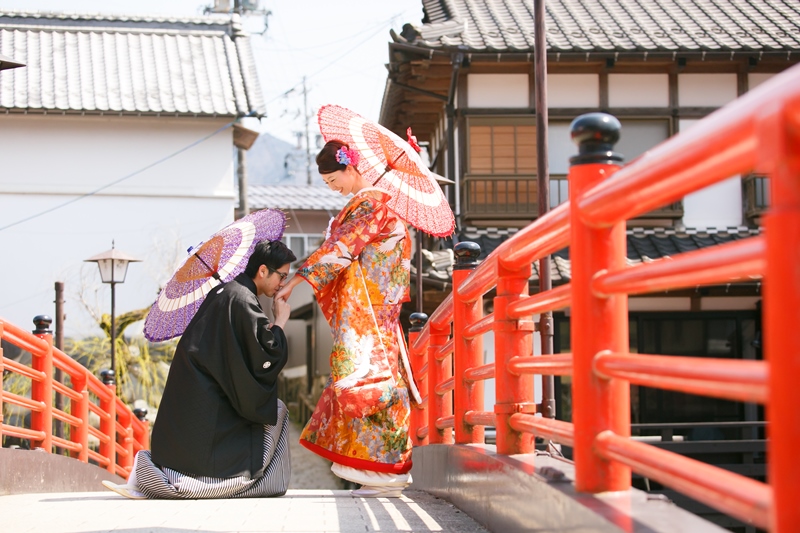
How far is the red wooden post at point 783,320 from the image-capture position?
4.65 ft

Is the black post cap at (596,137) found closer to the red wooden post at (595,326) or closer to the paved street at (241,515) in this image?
the red wooden post at (595,326)

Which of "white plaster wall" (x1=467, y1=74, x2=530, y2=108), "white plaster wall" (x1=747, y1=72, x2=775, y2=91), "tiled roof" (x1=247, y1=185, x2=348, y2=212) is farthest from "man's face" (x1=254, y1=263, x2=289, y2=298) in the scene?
"tiled roof" (x1=247, y1=185, x2=348, y2=212)

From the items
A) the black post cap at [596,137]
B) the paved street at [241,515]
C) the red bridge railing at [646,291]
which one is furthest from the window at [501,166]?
the black post cap at [596,137]

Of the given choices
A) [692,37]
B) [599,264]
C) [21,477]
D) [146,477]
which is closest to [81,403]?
[21,477]

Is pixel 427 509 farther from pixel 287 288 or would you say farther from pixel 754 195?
pixel 754 195

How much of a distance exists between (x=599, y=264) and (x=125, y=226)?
1763cm

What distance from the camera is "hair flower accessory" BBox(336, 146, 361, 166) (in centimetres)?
501

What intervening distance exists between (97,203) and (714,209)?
1148 centimetres

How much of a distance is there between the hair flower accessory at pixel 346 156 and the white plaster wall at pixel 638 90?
30.4 feet

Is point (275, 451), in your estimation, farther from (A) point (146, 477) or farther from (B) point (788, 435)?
(B) point (788, 435)

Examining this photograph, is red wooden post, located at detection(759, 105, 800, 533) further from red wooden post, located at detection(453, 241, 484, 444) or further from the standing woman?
the standing woman

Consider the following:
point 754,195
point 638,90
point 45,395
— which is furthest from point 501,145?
point 45,395

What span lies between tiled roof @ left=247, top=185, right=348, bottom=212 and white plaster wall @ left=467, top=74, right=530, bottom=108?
14374 mm

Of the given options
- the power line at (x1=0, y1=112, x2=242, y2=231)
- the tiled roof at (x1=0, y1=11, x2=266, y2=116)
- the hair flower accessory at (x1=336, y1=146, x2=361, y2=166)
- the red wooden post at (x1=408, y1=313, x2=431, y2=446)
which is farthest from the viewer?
the tiled roof at (x1=0, y1=11, x2=266, y2=116)
